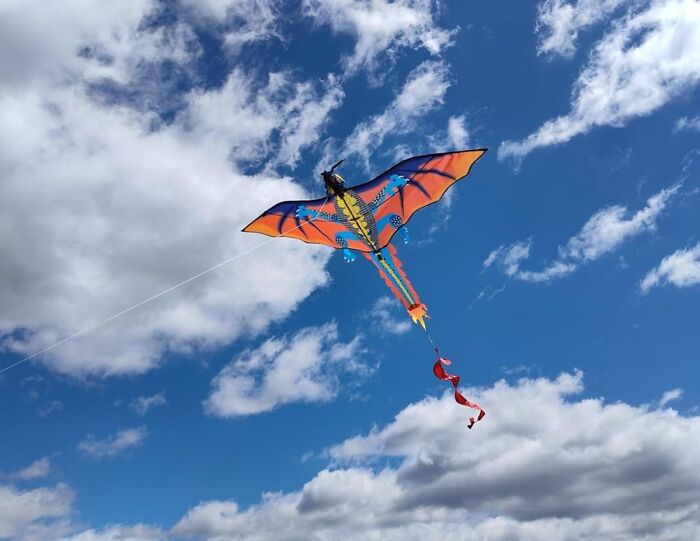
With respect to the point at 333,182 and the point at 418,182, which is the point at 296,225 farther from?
the point at 418,182

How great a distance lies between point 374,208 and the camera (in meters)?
29.0

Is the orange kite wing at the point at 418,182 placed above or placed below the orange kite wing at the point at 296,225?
below

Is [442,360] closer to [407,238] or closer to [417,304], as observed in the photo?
[417,304]

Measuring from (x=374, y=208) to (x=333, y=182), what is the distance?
3474 mm

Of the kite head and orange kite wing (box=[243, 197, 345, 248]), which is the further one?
orange kite wing (box=[243, 197, 345, 248])

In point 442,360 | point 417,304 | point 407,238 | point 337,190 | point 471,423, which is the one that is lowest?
point 471,423

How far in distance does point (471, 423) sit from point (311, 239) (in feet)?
46.9

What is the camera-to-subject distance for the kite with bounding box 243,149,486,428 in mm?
27266

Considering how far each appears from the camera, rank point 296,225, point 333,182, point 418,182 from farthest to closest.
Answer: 1. point 296,225
2. point 418,182
3. point 333,182

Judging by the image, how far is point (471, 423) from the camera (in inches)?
864

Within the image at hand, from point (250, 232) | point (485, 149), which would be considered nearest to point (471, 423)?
point (485, 149)

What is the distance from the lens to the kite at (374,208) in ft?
89.5

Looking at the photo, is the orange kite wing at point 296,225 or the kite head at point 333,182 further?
the orange kite wing at point 296,225

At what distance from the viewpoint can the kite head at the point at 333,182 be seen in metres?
26.2
